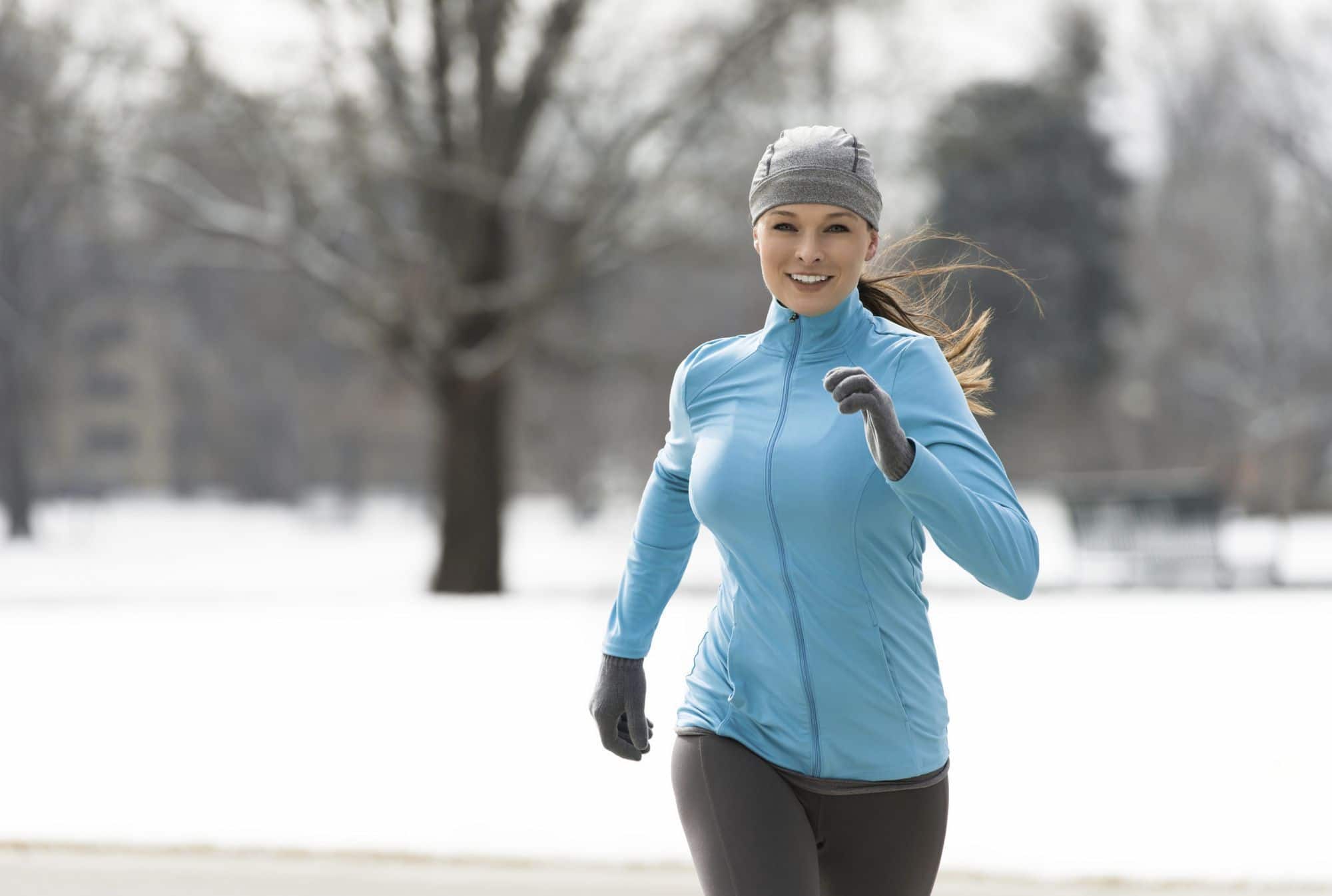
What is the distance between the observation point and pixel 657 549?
8.12 feet

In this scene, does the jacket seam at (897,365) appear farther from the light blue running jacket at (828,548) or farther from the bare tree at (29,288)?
the bare tree at (29,288)

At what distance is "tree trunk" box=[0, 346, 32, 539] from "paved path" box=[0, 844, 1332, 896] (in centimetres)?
2749

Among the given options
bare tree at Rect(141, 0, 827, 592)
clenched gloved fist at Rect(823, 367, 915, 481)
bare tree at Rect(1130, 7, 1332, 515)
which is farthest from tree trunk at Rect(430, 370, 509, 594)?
bare tree at Rect(1130, 7, 1332, 515)

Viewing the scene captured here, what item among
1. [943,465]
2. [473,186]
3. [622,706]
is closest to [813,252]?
[943,465]

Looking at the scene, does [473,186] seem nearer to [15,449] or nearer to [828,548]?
[828,548]

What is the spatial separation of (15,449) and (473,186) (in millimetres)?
19804

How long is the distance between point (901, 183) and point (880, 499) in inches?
544

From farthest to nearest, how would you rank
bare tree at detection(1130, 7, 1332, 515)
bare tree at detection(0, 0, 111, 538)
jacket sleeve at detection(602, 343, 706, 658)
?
bare tree at detection(1130, 7, 1332, 515) < bare tree at detection(0, 0, 111, 538) < jacket sleeve at detection(602, 343, 706, 658)

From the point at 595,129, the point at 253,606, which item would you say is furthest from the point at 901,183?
the point at 253,606

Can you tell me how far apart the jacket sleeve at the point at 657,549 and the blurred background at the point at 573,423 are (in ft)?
3.82

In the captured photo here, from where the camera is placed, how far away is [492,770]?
6.51m

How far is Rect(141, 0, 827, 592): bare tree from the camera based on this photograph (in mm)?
14203

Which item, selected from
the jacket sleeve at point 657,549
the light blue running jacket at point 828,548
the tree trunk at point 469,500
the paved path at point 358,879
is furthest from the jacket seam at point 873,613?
the tree trunk at point 469,500

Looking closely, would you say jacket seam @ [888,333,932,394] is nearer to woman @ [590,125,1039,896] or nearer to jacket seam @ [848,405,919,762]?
woman @ [590,125,1039,896]
